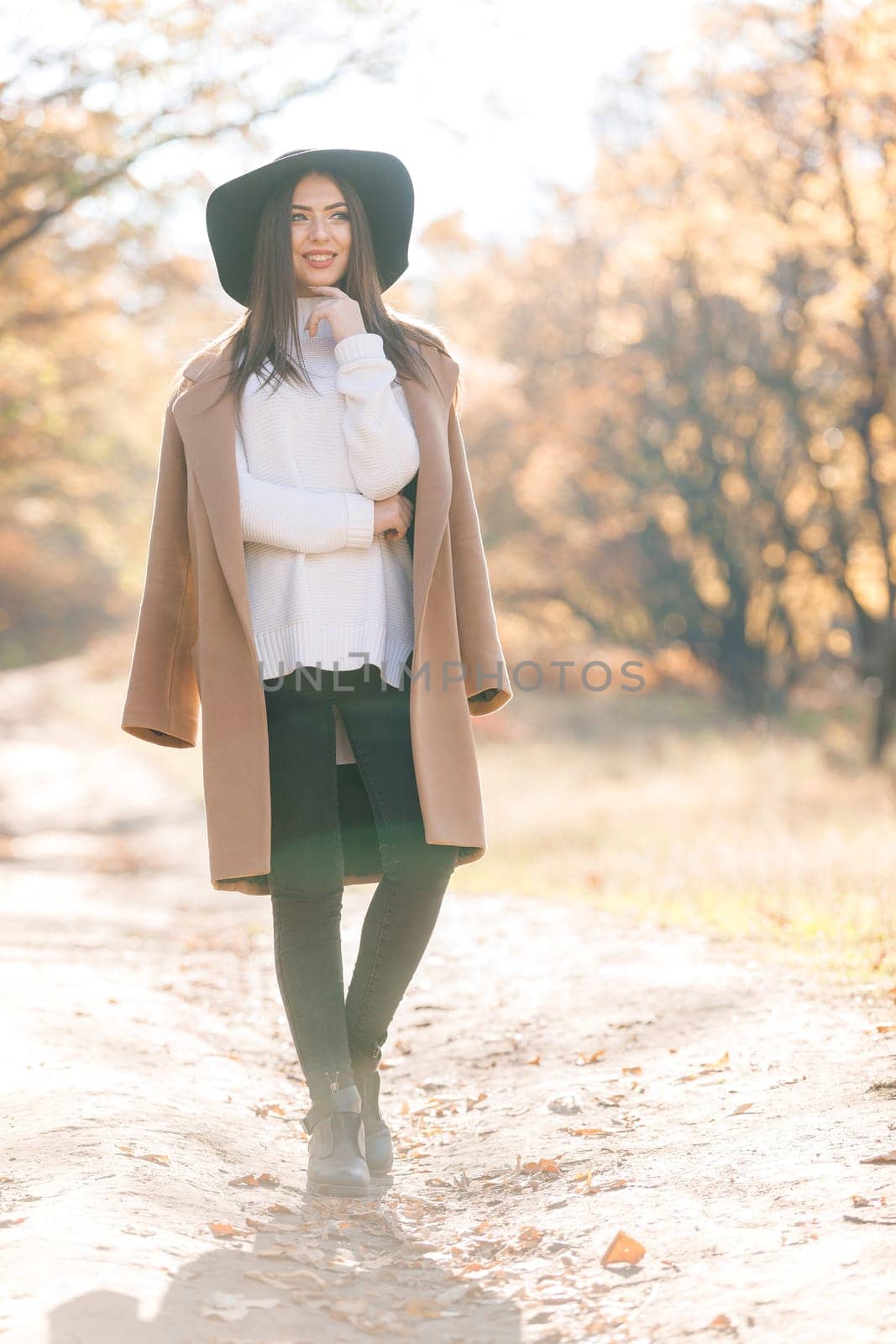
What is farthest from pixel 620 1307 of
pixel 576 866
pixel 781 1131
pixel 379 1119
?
pixel 576 866

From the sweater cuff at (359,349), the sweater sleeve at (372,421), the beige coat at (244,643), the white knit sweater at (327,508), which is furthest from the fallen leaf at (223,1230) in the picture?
the sweater cuff at (359,349)

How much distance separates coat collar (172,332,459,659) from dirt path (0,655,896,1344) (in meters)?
1.14

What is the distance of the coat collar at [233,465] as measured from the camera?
2865 millimetres

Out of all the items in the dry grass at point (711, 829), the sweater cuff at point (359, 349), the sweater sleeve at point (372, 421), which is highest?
the sweater cuff at point (359, 349)

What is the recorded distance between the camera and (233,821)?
284cm

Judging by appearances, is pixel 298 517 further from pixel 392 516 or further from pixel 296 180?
pixel 296 180

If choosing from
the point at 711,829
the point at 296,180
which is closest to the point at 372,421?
the point at 296,180

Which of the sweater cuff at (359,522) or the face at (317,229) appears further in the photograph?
the face at (317,229)

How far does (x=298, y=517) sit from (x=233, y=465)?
0.18 m

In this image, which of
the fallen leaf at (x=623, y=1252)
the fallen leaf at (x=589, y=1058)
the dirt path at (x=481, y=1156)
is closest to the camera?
the dirt path at (x=481, y=1156)

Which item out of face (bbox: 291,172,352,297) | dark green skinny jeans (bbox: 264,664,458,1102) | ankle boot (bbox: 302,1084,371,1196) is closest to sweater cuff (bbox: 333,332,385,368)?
face (bbox: 291,172,352,297)

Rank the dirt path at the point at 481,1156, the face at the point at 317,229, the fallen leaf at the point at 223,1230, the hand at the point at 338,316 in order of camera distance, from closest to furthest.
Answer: the dirt path at the point at 481,1156 < the fallen leaf at the point at 223,1230 < the hand at the point at 338,316 < the face at the point at 317,229

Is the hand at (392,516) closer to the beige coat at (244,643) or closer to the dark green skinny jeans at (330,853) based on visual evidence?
the beige coat at (244,643)

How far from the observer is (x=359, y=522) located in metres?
2.92
